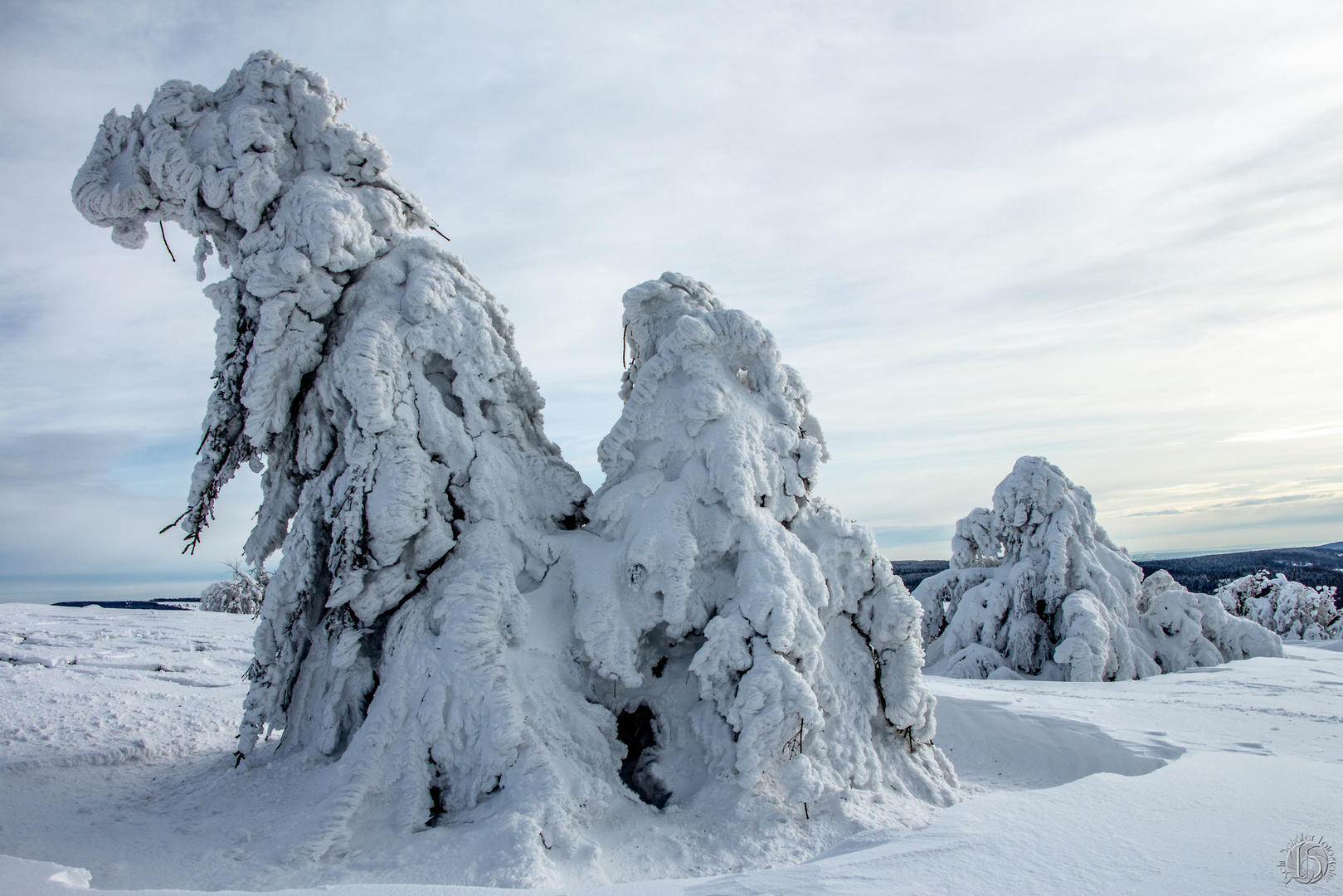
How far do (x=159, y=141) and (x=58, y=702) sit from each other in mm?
5387

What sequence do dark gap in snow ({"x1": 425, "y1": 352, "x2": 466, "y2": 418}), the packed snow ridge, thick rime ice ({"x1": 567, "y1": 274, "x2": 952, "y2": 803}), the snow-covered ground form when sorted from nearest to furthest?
the snow-covered ground → the packed snow ridge → thick rime ice ({"x1": 567, "y1": 274, "x2": 952, "y2": 803}) → dark gap in snow ({"x1": 425, "y1": 352, "x2": 466, "y2": 418})

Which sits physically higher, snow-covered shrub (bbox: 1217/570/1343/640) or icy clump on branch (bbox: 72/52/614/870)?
icy clump on branch (bbox: 72/52/614/870)

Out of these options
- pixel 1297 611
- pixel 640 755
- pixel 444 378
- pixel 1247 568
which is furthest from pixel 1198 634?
pixel 1247 568

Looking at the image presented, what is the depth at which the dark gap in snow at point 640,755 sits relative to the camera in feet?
18.9

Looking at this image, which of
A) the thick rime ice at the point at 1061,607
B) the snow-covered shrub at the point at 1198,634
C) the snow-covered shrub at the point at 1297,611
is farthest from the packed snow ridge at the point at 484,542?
the snow-covered shrub at the point at 1297,611

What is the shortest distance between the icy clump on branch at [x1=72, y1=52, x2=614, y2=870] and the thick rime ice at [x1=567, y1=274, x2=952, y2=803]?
0.62m

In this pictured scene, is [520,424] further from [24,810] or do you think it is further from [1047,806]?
[1047,806]

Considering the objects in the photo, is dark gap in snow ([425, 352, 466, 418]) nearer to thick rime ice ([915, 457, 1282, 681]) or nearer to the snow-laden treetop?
the snow-laden treetop

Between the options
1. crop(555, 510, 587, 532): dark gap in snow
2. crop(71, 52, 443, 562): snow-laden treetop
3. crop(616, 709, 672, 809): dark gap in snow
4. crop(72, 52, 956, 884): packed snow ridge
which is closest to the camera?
crop(72, 52, 956, 884): packed snow ridge

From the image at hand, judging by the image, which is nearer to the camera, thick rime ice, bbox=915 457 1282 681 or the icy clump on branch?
the icy clump on branch

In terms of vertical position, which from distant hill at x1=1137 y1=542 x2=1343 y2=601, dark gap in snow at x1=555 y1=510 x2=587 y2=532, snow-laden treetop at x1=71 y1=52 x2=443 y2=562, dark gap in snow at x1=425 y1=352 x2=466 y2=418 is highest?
snow-laden treetop at x1=71 y1=52 x2=443 y2=562

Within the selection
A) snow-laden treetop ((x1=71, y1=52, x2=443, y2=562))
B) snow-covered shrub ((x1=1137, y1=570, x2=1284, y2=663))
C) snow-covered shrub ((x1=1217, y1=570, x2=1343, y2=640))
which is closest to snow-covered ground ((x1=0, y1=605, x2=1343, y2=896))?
snow-laden treetop ((x1=71, y1=52, x2=443, y2=562))

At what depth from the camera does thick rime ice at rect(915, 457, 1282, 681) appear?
1383cm

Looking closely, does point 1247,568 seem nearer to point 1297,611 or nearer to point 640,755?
point 1297,611
